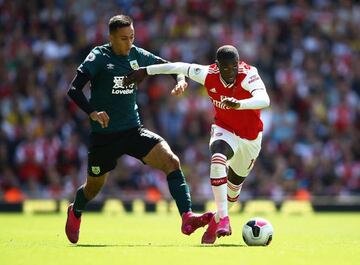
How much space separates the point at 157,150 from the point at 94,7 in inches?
595

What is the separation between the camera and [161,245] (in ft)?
34.4

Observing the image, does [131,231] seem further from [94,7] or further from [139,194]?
[94,7]

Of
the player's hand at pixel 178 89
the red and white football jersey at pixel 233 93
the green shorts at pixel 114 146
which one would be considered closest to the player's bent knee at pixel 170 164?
the green shorts at pixel 114 146

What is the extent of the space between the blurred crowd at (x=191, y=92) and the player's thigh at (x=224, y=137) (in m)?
10.6

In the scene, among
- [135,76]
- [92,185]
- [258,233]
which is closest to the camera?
[258,233]

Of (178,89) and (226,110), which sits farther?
(226,110)

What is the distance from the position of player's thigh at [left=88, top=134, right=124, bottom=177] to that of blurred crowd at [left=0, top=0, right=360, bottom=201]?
1051 cm

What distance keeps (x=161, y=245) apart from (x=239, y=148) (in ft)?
4.92

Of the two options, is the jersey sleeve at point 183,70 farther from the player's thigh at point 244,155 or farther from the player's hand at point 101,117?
the player's thigh at point 244,155

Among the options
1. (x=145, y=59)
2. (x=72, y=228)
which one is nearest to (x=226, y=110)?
(x=145, y=59)

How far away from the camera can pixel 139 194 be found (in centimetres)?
2200

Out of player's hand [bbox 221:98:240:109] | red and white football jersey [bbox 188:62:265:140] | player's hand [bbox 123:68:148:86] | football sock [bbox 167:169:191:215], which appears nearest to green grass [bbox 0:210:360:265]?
football sock [bbox 167:169:191:215]

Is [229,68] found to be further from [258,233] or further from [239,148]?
[258,233]

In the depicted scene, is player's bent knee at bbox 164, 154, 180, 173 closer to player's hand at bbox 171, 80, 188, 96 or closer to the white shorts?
the white shorts
